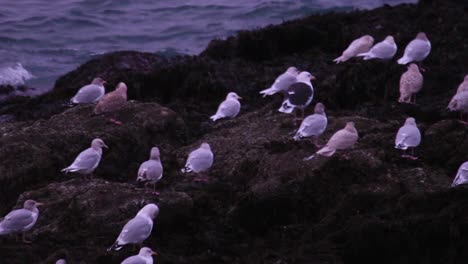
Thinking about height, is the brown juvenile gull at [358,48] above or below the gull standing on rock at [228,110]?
above

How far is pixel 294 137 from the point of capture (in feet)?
33.9

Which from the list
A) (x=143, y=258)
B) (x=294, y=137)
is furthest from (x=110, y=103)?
(x=143, y=258)

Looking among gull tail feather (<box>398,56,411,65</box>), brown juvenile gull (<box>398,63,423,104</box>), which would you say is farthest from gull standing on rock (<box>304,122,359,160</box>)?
gull tail feather (<box>398,56,411,65</box>)

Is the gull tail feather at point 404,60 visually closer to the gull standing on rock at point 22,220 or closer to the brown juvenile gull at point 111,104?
the brown juvenile gull at point 111,104

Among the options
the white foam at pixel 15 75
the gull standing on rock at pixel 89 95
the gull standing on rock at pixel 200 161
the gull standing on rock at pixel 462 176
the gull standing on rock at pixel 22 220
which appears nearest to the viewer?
the gull standing on rock at pixel 462 176

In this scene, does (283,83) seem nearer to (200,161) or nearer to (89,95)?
(89,95)

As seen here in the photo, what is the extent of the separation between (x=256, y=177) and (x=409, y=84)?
3.44 metres

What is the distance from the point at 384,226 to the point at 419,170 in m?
1.48

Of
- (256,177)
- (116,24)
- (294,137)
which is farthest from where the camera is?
(116,24)

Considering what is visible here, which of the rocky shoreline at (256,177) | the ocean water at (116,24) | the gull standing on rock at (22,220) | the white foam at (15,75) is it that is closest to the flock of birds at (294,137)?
the gull standing on rock at (22,220)

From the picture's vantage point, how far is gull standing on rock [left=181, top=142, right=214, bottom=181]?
31.8 feet

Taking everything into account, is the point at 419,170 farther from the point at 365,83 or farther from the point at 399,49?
the point at 399,49

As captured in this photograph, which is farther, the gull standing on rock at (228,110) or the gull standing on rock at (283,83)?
the gull standing on rock at (283,83)

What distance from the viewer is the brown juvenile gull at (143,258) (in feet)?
25.4
